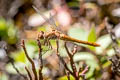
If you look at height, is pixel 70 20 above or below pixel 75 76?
above

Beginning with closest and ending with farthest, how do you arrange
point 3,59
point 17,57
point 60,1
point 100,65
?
point 100,65, point 17,57, point 3,59, point 60,1

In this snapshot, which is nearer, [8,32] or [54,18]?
[54,18]

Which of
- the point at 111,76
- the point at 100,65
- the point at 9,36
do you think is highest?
the point at 9,36

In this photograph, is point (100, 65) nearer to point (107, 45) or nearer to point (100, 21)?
point (107, 45)

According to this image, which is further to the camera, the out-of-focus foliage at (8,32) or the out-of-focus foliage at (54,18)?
the out-of-focus foliage at (8,32)

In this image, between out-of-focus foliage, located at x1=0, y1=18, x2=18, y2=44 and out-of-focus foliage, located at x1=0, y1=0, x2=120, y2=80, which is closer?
out-of-focus foliage, located at x1=0, y1=0, x2=120, y2=80

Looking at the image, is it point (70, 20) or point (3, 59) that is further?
point (70, 20)

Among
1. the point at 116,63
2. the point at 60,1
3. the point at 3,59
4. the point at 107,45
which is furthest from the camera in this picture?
the point at 60,1

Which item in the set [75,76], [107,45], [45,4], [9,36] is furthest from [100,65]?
[45,4]

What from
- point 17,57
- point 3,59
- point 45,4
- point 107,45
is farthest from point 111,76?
point 45,4
